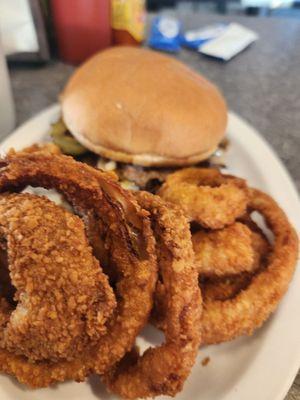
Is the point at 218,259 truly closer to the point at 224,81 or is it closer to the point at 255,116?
the point at 255,116

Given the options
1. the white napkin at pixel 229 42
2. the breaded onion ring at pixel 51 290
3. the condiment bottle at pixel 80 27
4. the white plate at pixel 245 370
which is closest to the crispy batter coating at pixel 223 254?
the white plate at pixel 245 370

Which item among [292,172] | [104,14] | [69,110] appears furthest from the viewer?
[104,14]

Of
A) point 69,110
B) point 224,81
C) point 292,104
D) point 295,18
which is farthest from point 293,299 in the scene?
point 295,18

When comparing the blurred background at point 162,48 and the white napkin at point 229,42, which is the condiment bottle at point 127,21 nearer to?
the blurred background at point 162,48

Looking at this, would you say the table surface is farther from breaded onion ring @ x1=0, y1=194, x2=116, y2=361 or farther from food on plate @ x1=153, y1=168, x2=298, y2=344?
breaded onion ring @ x1=0, y1=194, x2=116, y2=361

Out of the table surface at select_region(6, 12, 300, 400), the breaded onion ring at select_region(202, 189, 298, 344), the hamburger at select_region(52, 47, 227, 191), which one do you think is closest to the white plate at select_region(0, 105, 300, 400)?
the breaded onion ring at select_region(202, 189, 298, 344)

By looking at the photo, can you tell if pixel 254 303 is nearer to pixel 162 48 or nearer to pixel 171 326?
pixel 171 326

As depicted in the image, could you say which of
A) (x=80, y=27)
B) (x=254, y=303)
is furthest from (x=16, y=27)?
(x=254, y=303)
